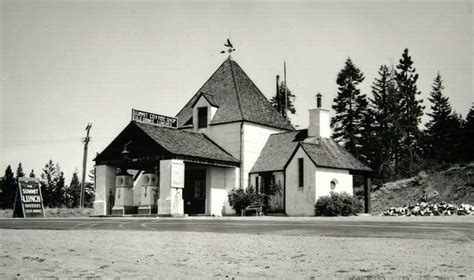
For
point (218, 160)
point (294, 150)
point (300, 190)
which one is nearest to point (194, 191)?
point (218, 160)

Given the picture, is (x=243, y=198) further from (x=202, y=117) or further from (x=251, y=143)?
(x=202, y=117)

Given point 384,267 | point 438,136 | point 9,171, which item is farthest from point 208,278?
point 9,171

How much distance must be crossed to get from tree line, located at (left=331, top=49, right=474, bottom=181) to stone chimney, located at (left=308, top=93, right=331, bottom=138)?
1978cm

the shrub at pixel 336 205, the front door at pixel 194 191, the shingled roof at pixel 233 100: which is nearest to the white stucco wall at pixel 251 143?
the shingled roof at pixel 233 100

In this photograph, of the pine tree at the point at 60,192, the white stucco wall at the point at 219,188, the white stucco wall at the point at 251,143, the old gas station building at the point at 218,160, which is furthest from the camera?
the pine tree at the point at 60,192

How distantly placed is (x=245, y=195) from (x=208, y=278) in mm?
27517

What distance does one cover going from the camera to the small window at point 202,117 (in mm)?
42688

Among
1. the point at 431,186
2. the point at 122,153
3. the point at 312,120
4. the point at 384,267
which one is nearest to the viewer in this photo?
the point at 384,267

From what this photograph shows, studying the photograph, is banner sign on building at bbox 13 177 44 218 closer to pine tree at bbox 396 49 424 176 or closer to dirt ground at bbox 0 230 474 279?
dirt ground at bbox 0 230 474 279

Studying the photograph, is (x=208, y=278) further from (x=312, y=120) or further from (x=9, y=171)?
(x=9, y=171)

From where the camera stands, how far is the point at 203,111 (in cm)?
4303

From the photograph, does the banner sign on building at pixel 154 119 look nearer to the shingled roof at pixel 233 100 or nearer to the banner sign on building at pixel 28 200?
the shingled roof at pixel 233 100

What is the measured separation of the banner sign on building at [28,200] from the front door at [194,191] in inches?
363

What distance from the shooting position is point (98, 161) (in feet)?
128
